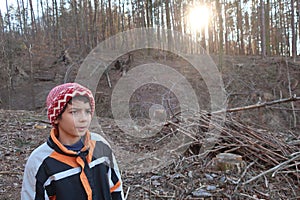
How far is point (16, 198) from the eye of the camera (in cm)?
307

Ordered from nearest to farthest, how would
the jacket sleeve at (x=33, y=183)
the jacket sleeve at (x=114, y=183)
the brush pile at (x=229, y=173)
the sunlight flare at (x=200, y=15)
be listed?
the jacket sleeve at (x=33, y=183), the jacket sleeve at (x=114, y=183), the brush pile at (x=229, y=173), the sunlight flare at (x=200, y=15)

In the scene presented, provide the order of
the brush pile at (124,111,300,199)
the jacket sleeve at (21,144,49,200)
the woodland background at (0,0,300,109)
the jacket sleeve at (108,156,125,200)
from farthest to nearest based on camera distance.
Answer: the woodland background at (0,0,300,109)
the brush pile at (124,111,300,199)
the jacket sleeve at (108,156,125,200)
the jacket sleeve at (21,144,49,200)

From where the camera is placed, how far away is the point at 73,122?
1.55 metres

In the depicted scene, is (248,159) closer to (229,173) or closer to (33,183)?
(229,173)

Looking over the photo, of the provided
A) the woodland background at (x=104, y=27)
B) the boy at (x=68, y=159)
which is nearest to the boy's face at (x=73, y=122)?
the boy at (x=68, y=159)

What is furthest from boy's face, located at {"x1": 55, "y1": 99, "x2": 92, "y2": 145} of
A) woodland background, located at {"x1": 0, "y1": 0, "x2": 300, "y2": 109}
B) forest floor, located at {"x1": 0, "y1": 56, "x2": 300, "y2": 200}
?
woodland background, located at {"x1": 0, "y1": 0, "x2": 300, "y2": 109}

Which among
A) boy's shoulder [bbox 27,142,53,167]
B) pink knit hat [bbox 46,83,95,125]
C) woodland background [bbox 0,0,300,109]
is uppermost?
woodland background [bbox 0,0,300,109]

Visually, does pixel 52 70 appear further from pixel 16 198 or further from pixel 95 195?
pixel 95 195

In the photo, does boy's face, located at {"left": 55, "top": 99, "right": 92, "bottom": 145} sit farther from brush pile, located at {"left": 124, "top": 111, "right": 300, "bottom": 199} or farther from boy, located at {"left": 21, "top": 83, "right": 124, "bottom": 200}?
brush pile, located at {"left": 124, "top": 111, "right": 300, "bottom": 199}

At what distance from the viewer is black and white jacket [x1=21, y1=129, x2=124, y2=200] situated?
4.85ft

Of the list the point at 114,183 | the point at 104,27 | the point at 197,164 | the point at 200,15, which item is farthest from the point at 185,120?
the point at 200,15

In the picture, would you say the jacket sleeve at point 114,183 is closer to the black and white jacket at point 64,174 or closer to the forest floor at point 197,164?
the black and white jacket at point 64,174

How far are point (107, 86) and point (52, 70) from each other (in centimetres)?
581

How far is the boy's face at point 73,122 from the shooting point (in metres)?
1.55
